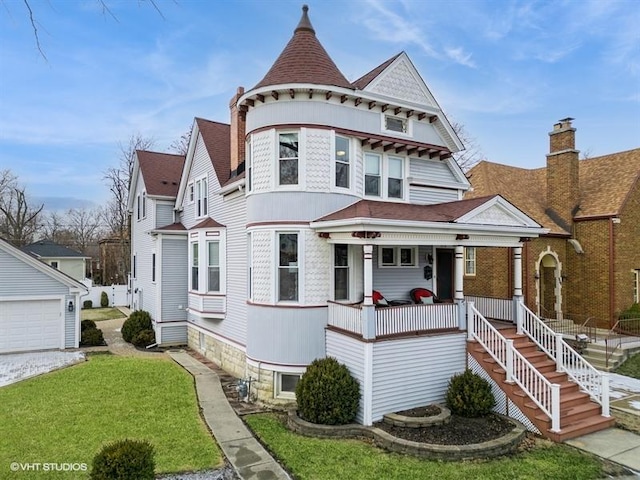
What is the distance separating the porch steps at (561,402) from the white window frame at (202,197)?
11064mm

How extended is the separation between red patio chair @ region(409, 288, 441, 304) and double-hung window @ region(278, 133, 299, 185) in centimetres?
510

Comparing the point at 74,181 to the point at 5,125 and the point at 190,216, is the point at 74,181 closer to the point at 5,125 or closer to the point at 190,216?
the point at 190,216

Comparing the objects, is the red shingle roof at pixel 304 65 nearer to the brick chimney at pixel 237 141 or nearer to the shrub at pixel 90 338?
the brick chimney at pixel 237 141

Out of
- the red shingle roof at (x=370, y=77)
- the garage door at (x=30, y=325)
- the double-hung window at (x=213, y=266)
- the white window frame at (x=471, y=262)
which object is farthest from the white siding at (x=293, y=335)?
the garage door at (x=30, y=325)

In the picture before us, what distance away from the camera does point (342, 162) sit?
11.3m

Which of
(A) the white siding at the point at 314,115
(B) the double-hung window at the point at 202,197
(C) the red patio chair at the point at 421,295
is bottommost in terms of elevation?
(C) the red patio chair at the point at 421,295

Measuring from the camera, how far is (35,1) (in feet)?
12.4

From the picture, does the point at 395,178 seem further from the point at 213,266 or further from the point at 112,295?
the point at 112,295

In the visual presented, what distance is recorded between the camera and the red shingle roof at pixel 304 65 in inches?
423

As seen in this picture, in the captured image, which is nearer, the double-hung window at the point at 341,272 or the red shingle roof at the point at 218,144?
the double-hung window at the point at 341,272

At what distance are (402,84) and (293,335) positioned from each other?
8030 mm

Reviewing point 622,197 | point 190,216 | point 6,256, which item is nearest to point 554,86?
point 622,197

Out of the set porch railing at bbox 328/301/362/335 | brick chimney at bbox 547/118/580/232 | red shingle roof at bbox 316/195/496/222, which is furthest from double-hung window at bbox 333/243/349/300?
brick chimney at bbox 547/118/580/232

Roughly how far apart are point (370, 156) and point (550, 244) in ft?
36.5
